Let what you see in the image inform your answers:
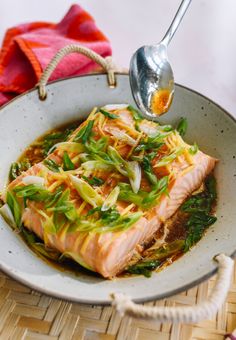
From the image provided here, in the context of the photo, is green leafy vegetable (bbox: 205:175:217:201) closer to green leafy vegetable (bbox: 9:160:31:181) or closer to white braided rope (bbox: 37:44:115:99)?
white braided rope (bbox: 37:44:115:99)

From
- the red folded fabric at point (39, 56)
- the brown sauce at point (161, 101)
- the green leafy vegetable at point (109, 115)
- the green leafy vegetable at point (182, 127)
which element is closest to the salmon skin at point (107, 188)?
the green leafy vegetable at point (109, 115)

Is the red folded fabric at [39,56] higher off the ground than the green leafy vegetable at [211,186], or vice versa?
the red folded fabric at [39,56]

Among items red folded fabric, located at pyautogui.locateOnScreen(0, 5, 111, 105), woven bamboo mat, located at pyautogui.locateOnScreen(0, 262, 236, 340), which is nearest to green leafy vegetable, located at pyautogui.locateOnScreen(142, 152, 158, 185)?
woven bamboo mat, located at pyautogui.locateOnScreen(0, 262, 236, 340)

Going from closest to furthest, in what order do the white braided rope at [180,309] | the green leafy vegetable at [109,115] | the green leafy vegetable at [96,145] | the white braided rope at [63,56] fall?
the white braided rope at [180,309]
the green leafy vegetable at [96,145]
the green leafy vegetable at [109,115]
the white braided rope at [63,56]

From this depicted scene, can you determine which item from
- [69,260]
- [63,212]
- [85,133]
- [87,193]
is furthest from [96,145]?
[69,260]

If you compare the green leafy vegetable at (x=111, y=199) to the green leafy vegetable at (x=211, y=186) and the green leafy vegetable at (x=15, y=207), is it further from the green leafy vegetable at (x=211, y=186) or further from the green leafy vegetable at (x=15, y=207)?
the green leafy vegetable at (x=211, y=186)

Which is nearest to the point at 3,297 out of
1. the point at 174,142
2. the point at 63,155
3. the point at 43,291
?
the point at 43,291
